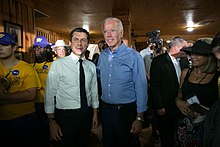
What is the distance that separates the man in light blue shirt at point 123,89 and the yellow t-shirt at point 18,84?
2.44ft

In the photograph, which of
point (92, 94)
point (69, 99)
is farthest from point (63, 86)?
point (92, 94)

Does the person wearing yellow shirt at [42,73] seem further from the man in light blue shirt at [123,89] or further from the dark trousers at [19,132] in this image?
the man in light blue shirt at [123,89]

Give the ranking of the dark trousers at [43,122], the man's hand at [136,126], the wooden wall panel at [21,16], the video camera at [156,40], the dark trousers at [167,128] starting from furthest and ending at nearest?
the video camera at [156,40], the wooden wall panel at [21,16], the dark trousers at [43,122], the dark trousers at [167,128], the man's hand at [136,126]

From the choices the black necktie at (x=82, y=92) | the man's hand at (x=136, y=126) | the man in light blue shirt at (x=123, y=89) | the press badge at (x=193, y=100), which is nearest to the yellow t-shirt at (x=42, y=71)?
the black necktie at (x=82, y=92)

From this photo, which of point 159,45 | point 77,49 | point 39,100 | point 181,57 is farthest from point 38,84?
point 159,45

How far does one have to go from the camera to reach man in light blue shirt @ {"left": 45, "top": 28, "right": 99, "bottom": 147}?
5.42 ft

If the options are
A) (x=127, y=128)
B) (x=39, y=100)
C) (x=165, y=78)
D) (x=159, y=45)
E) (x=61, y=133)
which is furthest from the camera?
(x=159, y=45)

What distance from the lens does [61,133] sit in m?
1.65

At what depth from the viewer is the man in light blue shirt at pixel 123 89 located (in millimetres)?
1747

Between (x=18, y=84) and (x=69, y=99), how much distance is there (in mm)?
487

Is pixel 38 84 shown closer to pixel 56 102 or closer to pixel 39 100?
pixel 56 102

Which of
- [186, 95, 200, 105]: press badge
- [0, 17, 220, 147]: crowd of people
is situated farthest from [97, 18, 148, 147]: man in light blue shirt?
[186, 95, 200, 105]: press badge

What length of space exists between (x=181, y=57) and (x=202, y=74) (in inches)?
31.3

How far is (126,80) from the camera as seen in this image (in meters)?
1.76
